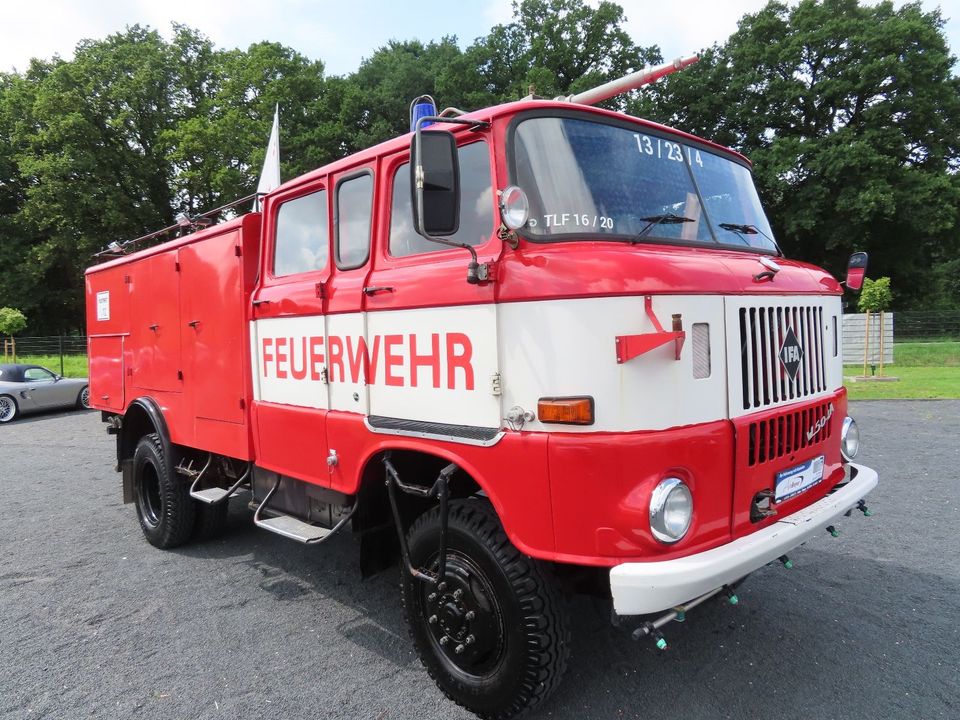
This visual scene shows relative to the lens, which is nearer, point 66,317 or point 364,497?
point 364,497

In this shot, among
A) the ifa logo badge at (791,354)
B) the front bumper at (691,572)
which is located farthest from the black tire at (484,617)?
the ifa logo badge at (791,354)

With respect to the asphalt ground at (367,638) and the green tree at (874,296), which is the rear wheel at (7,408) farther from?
the green tree at (874,296)

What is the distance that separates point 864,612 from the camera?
3814 millimetres

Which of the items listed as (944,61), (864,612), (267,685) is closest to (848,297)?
(944,61)

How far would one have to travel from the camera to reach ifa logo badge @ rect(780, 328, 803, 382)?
2.96m

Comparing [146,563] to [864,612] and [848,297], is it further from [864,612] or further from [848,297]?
[848,297]

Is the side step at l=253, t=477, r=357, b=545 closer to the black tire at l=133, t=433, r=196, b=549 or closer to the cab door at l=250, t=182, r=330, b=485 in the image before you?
the cab door at l=250, t=182, r=330, b=485

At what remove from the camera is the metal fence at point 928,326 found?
23.8 m

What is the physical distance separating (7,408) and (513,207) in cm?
1568

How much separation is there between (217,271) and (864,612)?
15.0ft

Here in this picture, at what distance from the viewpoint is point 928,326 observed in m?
24.3

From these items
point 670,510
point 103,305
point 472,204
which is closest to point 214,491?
point 103,305

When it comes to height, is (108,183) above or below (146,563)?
above

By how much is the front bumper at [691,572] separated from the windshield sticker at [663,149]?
1807mm
